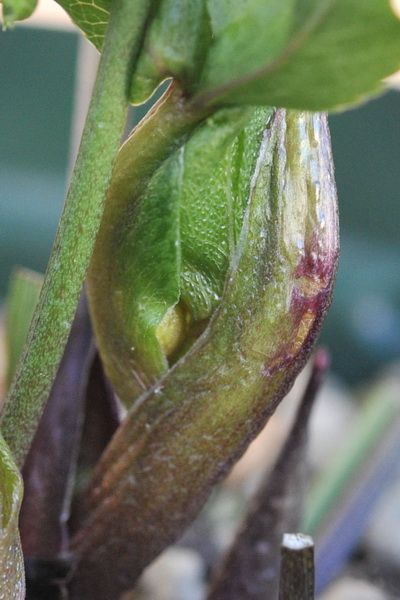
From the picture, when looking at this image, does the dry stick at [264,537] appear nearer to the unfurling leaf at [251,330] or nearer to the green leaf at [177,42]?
the unfurling leaf at [251,330]

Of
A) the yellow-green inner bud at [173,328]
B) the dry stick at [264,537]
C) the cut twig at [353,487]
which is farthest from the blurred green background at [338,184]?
the yellow-green inner bud at [173,328]

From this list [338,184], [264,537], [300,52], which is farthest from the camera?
[338,184]

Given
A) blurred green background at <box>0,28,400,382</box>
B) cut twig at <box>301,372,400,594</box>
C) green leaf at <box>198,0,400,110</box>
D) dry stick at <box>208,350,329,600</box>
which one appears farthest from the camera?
blurred green background at <box>0,28,400,382</box>

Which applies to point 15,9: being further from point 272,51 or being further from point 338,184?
point 338,184

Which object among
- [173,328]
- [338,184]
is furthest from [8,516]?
[338,184]

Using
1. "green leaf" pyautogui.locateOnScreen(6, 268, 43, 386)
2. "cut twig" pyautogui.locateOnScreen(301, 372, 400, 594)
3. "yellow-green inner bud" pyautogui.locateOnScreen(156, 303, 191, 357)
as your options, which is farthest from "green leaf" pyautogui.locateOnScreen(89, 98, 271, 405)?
"cut twig" pyautogui.locateOnScreen(301, 372, 400, 594)

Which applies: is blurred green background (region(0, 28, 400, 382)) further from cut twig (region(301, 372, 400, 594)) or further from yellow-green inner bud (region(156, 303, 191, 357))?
yellow-green inner bud (region(156, 303, 191, 357))

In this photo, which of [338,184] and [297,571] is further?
[338,184]

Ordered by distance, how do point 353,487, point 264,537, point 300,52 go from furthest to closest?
1. point 353,487
2. point 264,537
3. point 300,52
